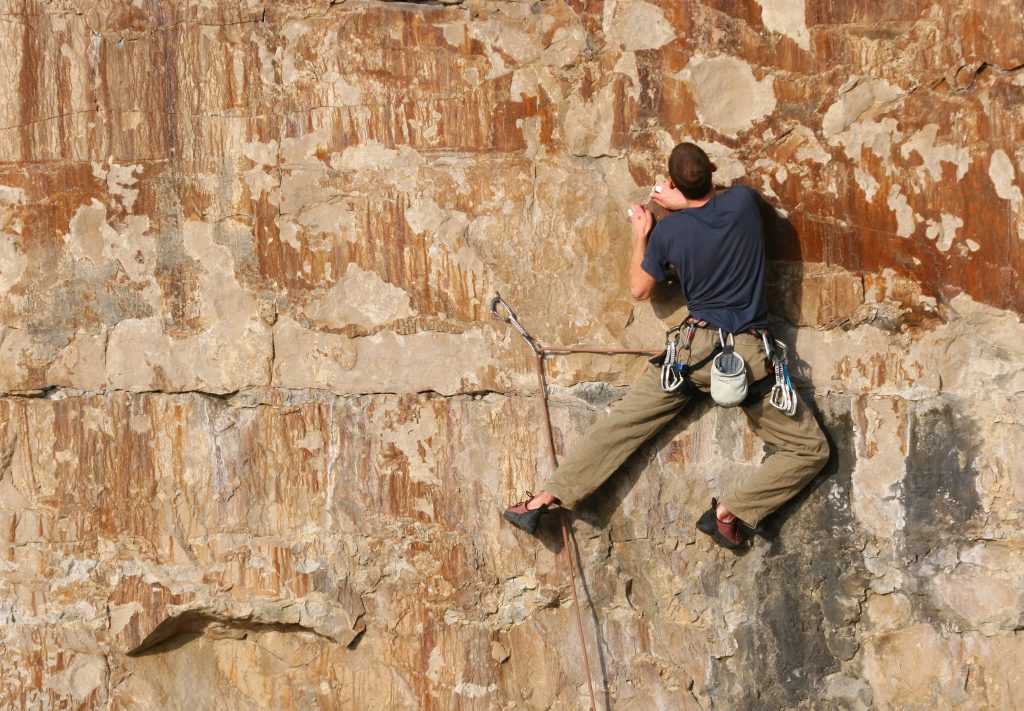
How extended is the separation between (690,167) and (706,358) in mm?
622

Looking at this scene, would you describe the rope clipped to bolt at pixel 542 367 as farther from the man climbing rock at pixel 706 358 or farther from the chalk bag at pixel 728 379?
the chalk bag at pixel 728 379

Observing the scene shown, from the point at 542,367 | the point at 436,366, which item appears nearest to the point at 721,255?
the point at 542,367

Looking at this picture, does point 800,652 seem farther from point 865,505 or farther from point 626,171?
point 626,171

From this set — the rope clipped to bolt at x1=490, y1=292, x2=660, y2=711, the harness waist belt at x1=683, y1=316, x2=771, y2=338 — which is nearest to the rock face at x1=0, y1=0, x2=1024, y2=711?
the rope clipped to bolt at x1=490, y1=292, x2=660, y2=711

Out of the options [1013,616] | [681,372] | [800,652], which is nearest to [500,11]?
[681,372]

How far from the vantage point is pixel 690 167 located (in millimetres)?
3260

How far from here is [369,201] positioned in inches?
145

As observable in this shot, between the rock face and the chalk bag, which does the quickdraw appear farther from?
the rock face

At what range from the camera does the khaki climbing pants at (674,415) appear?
342 centimetres

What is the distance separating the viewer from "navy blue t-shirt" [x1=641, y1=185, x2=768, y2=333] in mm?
3301

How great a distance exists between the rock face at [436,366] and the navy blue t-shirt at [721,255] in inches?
10.4

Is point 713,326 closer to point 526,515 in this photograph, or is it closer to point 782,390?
point 782,390

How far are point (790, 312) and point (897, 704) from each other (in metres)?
1.44

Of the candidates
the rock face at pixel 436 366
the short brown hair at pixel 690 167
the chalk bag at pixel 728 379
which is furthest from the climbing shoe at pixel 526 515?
the short brown hair at pixel 690 167
